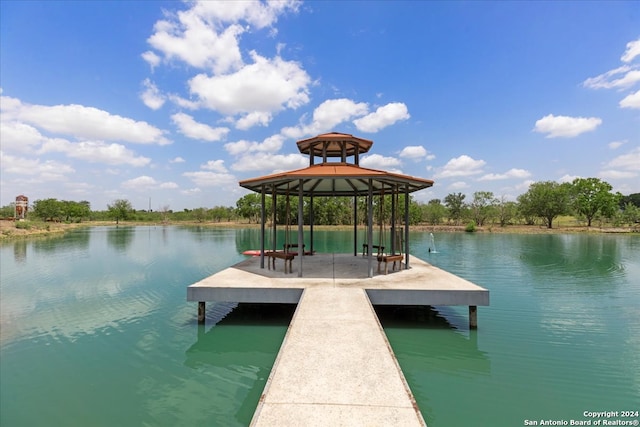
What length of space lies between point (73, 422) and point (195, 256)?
48.0ft

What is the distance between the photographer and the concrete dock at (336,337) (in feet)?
9.38

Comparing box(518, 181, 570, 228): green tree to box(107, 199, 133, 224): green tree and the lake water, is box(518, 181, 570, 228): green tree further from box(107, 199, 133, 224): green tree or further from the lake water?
box(107, 199, 133, 224): green tree

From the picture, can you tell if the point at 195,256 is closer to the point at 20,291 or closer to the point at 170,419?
the point at 20,291

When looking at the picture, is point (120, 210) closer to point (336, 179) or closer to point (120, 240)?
point (120, 240)

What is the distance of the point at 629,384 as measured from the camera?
15.5 feet

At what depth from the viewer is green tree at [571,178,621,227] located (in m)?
47.1

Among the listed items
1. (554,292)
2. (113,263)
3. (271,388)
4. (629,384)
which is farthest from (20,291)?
(554,292)

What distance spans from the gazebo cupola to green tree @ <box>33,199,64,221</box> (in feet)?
227

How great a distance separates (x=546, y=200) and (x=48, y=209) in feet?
284

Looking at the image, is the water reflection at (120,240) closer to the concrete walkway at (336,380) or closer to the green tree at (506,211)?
the concrete walkway at (336,380)

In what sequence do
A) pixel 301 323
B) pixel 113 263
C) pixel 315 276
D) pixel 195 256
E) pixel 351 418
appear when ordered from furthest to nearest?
pixel 195 256 → pixel 113 263 → pixel 315 276 → pixel 301 323 → pixel 351 418

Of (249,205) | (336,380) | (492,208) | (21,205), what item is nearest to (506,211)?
(492,208)

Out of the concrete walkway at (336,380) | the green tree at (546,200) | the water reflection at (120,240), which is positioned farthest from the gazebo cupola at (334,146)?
the green tree at (546,200)

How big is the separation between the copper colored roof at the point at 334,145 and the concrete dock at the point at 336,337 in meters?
3.72
